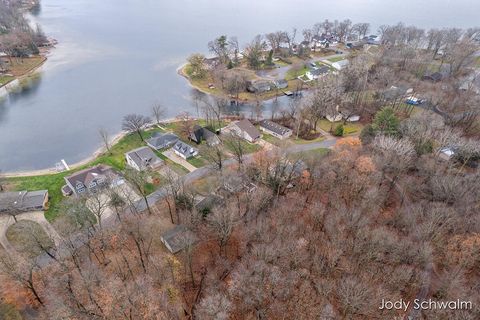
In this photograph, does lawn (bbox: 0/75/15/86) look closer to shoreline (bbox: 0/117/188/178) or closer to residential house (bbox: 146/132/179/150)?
shoreline (bbox: 0/117/188/178)

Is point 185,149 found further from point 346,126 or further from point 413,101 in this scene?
point 413,101

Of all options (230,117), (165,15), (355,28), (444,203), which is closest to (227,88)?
(230,117)

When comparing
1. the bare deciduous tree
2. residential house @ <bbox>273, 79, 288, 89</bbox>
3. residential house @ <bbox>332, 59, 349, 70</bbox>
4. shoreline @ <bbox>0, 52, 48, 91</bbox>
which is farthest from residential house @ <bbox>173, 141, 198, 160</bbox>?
residential house @ <bbox>332, 59, 349, 70</bbox>

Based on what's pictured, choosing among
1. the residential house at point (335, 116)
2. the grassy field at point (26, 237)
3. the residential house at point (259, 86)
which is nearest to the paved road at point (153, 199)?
the grassy field at point (26, 237)

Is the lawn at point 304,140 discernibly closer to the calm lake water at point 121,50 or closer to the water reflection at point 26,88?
the calm lake water at point 121,50

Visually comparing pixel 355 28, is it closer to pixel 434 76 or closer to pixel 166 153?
pixel 434 76
